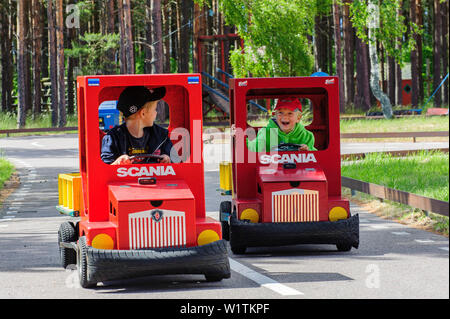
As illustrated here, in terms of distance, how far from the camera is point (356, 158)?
22172 mm

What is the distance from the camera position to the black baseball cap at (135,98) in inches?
346

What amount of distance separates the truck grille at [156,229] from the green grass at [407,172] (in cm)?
583

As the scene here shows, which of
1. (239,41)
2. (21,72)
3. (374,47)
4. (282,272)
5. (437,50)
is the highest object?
(239,41)

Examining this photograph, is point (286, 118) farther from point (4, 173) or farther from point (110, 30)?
point (110, 30)

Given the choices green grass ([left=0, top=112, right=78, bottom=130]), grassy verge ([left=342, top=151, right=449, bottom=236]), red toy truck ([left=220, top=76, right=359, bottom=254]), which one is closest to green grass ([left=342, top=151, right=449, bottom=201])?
grassy verge ([left=342, top=151, right=449, bottom=236])

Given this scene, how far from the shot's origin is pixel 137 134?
8922 mm

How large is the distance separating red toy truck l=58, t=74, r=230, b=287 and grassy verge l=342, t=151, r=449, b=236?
3363 millimetres

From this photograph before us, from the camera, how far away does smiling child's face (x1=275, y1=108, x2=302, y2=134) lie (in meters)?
10.7

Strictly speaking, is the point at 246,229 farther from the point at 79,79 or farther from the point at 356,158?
the point at 356,158

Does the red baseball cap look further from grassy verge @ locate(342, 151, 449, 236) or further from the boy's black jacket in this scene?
the boy's black jacket

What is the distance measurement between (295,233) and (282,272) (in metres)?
0.95

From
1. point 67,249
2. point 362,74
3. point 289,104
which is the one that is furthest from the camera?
point 362,74

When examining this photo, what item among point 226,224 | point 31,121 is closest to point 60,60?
point 31,121

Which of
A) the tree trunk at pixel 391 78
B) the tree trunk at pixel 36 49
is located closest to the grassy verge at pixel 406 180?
the tree trunk at pixel 36 49
